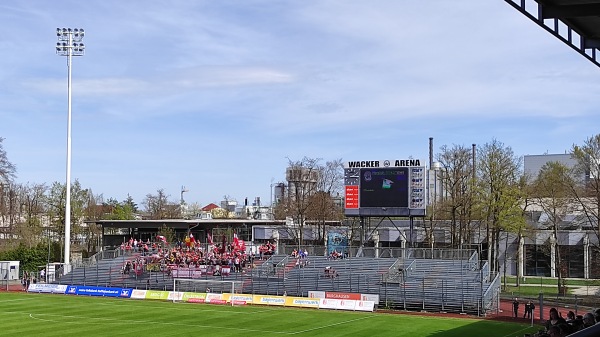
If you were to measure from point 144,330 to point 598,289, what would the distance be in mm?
42941

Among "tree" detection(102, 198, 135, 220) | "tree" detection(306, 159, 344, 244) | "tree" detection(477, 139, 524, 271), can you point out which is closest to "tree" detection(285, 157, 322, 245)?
"tree" detection(306, 159, 344, 244)

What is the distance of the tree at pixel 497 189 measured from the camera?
65.1m

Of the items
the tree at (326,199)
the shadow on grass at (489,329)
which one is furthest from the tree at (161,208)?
the shadow on grass at (489,329)

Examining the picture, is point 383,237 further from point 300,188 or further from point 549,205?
point 549,205

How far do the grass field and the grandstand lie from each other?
453 centimetres

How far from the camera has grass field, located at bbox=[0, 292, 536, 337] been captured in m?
38.2

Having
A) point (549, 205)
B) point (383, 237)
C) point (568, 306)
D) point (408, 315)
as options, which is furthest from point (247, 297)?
point (383, 237)

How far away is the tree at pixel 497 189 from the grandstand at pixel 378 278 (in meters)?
6.95

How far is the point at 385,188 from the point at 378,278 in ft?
24.0

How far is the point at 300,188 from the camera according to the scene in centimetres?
8625

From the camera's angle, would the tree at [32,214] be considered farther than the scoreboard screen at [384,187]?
Yes

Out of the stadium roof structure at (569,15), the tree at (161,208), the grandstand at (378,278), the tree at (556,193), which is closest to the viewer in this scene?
the stadium roof structure at (569,15)

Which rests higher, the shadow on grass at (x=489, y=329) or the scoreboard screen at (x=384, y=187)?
the scoreboard screen at (x=384, y=187)

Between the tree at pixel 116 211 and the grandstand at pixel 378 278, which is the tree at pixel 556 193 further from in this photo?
the tree at pixel 116 211
